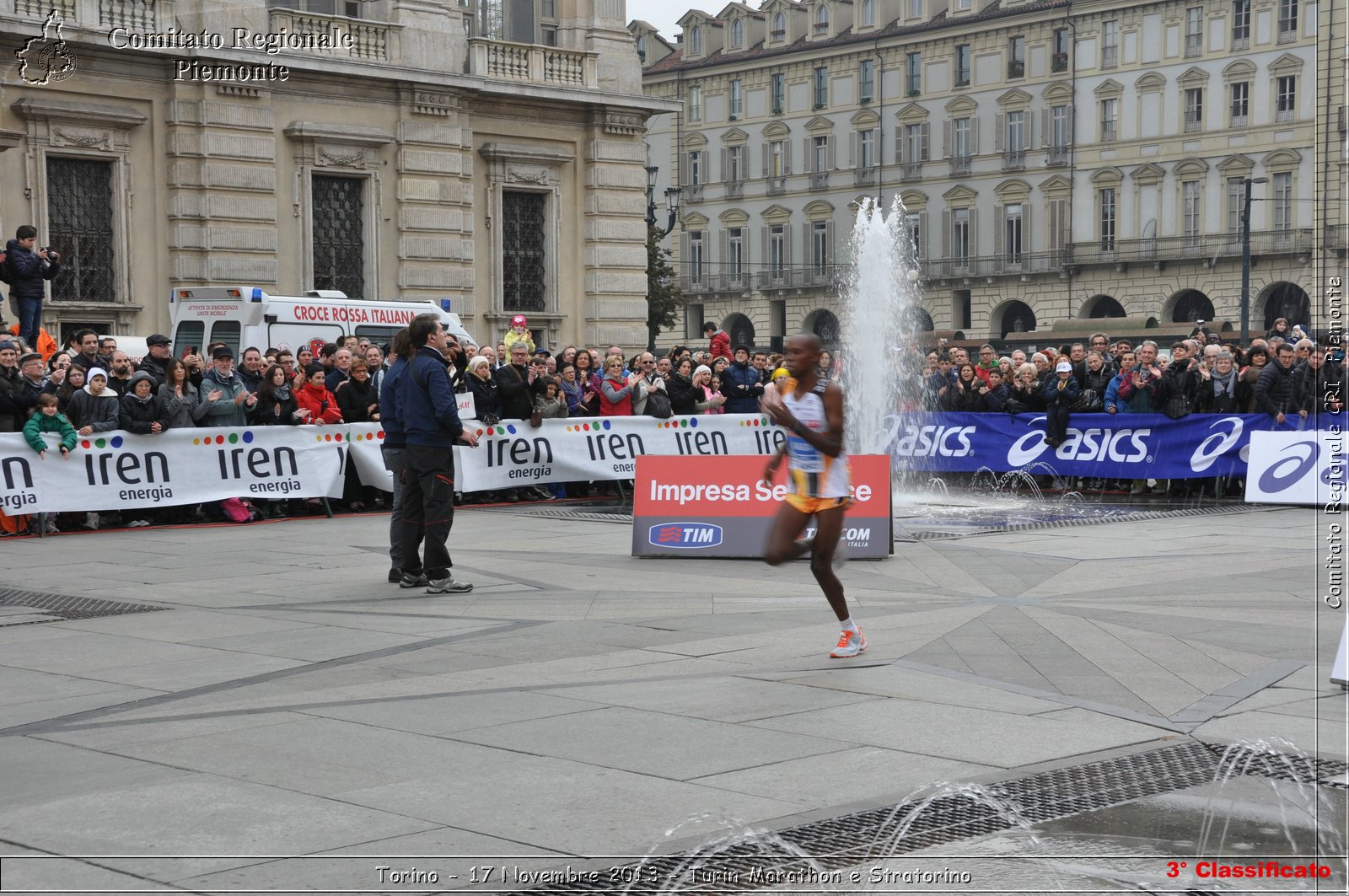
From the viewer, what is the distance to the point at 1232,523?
17.6 meters

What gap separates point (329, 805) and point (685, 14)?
88.3m

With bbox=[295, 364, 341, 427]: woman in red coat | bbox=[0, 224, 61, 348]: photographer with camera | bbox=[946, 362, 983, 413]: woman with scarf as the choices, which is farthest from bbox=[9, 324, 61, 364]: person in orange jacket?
bbox=[946, 362, 983, 413]: woman with scarf

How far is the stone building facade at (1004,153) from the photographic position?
2724 inches

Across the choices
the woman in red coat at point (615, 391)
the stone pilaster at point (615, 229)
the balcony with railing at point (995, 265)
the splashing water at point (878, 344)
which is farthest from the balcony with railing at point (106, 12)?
the balcony with railing at point (995, 265)

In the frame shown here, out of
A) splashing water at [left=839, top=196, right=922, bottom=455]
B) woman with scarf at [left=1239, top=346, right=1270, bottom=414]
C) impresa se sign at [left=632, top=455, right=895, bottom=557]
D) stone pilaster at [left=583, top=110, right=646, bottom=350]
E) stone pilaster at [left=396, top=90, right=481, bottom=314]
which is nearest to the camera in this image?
impresa se sign at [left=632, top=455, right=895, bottom=557]

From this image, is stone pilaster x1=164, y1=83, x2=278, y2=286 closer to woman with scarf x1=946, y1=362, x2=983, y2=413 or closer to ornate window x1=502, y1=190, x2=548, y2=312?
ornate window x1=502, y1=190, x2=548, y2=312

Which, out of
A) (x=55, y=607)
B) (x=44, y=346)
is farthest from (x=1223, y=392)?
(x=44, y=346)

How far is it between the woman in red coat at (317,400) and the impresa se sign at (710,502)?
5731mm

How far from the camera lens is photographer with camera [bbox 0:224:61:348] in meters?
19.7

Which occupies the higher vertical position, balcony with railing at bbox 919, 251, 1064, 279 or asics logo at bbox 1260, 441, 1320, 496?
balcony with railing at bbox 919, 251, 1064, 279

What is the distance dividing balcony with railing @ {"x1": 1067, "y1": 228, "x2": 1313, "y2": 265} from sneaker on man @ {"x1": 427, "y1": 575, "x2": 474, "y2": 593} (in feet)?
202

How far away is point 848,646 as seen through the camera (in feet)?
30.9

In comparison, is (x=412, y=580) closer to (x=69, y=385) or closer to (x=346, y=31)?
(x=69, y=385)

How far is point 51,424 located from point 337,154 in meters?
14.5
